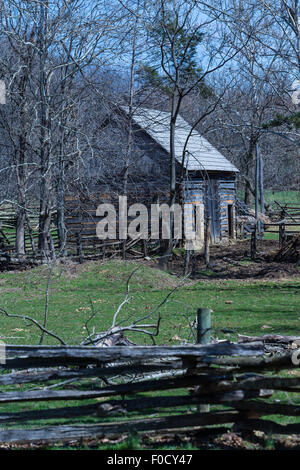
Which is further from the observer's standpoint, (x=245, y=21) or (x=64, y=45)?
(x=64, y=45)

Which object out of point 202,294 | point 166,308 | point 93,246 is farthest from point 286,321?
point 93,246

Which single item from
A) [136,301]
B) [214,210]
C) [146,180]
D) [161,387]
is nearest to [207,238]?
[146,180]

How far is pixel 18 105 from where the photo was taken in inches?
804

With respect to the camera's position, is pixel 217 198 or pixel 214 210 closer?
pixel 217 198

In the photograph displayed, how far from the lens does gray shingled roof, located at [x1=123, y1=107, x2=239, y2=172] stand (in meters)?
23.0

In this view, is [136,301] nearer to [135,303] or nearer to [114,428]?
[135,303]

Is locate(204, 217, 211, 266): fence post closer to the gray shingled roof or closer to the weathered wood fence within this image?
the gray shingled roof

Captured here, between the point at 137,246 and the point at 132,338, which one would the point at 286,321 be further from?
the point at 137,246

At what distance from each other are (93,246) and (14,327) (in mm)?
10668

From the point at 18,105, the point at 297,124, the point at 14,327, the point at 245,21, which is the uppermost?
the point at 245,21

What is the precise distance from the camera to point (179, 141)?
24891mm
